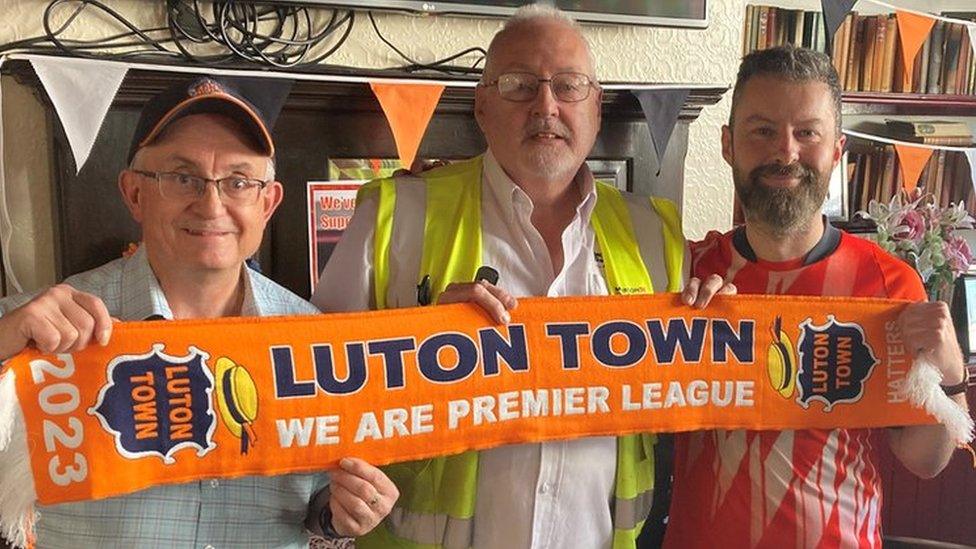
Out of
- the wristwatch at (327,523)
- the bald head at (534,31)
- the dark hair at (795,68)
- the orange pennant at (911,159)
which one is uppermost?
the bald head at (534,31)

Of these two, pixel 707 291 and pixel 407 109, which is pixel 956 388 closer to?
pixel 707 291

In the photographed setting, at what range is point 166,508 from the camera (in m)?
1.15

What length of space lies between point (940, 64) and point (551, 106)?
2327 mm

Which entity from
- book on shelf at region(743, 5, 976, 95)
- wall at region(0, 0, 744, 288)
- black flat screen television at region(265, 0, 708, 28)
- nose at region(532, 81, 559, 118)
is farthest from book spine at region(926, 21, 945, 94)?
nose at region(532, 81, 559, 118)

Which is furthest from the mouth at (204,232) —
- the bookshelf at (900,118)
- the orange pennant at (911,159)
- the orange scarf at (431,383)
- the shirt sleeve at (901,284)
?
the orange pennant at (911,159)

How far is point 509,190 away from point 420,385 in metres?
0.37

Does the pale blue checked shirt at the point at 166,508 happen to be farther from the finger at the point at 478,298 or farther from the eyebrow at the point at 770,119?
the eyebrow at the point at 770,119

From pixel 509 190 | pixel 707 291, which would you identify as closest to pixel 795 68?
pixel 707 291

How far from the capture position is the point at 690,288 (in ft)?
4.58

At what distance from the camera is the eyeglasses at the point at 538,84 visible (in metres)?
1.42

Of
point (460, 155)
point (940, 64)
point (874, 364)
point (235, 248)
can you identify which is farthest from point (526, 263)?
point (940, 64)

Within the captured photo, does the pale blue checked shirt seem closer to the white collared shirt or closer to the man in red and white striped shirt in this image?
the white collared shirt

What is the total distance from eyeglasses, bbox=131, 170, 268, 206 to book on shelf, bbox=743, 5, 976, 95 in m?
2.16

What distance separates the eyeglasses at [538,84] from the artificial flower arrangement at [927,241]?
1.52 meters
